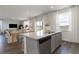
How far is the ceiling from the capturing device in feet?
5.83

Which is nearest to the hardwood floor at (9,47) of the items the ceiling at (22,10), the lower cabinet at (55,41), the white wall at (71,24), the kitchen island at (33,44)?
the kitchen island at (33,44)

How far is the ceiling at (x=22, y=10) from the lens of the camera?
1.78m

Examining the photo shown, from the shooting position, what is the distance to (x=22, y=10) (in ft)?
6.19

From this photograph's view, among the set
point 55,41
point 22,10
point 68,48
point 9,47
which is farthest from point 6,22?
point 55,41

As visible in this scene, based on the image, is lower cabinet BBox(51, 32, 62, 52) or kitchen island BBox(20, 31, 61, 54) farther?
lower cabinet BBox(51, 32, 62, 52)

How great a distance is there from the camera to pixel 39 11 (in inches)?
77.4

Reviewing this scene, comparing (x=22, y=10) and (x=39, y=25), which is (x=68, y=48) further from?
(x=22, y=10)

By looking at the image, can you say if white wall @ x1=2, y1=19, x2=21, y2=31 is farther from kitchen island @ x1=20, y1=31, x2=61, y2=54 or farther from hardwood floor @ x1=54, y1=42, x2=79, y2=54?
hardwood floor @ x1=54, y1=42, x2=79, y2=54

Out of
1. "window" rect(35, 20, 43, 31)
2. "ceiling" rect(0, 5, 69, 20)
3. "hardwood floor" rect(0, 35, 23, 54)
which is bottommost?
"hardwood floor" rect(0, 35, 23, 54)

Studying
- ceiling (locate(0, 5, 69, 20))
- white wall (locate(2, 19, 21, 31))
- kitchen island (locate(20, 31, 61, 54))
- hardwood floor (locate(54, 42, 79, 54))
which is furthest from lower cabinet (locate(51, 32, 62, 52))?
white wall (locate(2, 19, 21, 31))

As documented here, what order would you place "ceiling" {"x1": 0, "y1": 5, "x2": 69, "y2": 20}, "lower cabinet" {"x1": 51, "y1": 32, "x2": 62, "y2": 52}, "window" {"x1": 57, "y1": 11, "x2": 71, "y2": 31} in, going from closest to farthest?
"ceiling" {"x1": 0, "y1": 5, "x2": 69, "y2": 20} → "window" {"x1": 57, "y1": 11, "x2": 71, "y2": 31} → "lower cabinet" {"x1": 51, "y1": 32, "x2": 62, "y2": 52}
